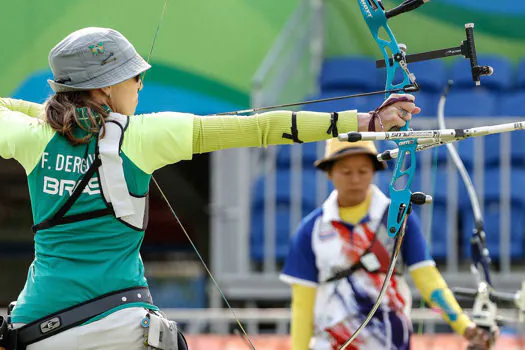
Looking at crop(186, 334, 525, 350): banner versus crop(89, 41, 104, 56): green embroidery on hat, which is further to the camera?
crop(186, 334, 525, 350): banner

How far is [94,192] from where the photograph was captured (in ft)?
8.64

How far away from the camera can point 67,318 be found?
8.68 ft

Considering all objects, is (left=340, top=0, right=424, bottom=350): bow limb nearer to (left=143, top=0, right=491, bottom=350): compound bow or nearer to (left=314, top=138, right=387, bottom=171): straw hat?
(left=143, top=0, right=491, bottom=350): compound bow

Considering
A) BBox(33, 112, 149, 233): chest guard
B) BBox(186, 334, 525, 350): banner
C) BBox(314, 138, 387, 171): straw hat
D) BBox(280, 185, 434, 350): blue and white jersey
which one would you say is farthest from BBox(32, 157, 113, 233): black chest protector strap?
BBox(186, 334, 525, 350): banner

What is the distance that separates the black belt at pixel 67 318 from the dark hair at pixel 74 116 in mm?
372

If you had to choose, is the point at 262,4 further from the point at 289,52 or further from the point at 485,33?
the point at 485,33

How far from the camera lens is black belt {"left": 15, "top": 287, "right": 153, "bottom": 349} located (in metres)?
2.64

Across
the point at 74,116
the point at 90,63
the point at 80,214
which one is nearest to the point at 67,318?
the point at 80,214

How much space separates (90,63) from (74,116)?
16 centimetres

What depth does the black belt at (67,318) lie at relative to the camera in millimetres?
2643

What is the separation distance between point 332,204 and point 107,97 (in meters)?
1.67

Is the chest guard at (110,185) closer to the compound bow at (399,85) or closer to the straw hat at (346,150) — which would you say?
the compound bow at (399,85)

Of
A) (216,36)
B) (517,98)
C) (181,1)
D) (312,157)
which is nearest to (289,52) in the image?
(312,157)

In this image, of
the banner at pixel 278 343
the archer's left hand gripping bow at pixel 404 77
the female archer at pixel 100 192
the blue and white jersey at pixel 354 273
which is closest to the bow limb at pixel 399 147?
the archer's left hand gripping bow at pixel 404 77
